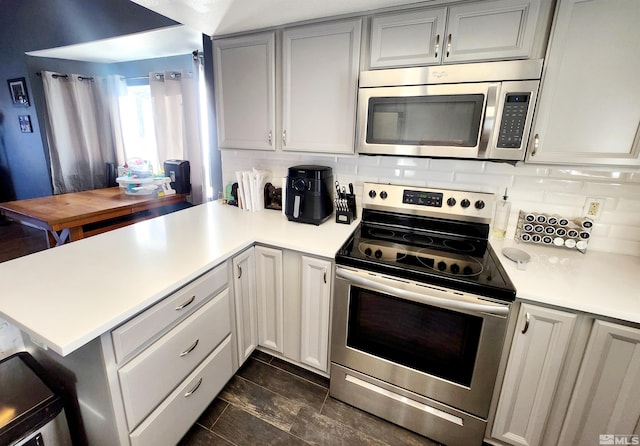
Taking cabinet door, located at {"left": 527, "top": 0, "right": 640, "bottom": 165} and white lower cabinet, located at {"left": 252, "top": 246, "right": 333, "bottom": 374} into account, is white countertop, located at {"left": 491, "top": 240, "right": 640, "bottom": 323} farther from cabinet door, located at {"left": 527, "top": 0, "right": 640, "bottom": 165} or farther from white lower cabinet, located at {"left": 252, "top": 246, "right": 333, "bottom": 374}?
white lower cabinet, located at {"left": 252, "top": 246, "right": 333, "bottom": 374}

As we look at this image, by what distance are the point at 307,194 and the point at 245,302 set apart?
750 millimetres

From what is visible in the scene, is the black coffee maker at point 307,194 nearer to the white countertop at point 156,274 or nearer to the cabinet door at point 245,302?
the white countertop at point 156,274

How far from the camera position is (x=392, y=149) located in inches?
56.3

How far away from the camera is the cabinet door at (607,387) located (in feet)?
3.33

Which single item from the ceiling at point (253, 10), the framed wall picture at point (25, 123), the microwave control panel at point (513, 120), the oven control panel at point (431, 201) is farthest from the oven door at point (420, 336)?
the framed wall picture at point (25, 123)

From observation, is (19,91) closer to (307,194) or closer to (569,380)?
(307,194)

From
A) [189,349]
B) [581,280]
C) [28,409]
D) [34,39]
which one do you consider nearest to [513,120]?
[581,280]

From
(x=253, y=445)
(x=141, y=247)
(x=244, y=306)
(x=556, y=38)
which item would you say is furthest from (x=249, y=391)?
(x=556, y=38)

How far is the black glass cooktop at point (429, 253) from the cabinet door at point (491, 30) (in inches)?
33.7

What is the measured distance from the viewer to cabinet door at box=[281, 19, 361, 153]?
151cm

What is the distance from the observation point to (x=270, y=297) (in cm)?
169

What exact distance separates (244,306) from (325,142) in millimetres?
1085

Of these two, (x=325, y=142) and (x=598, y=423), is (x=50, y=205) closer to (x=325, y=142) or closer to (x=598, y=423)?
(x=325, y=142)

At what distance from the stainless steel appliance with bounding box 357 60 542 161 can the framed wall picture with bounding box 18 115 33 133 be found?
5.00 m
